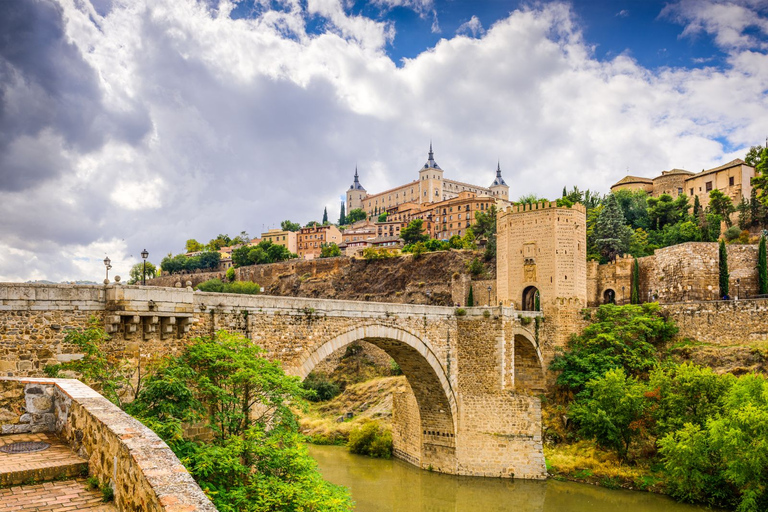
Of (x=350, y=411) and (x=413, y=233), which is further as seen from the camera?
(x=413, y=233)

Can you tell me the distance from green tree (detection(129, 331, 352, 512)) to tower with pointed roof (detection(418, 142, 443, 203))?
8565cm

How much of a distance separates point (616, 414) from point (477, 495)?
6159 mm

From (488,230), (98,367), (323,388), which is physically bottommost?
(323,388)

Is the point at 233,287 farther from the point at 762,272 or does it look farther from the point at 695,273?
the point at 762,272

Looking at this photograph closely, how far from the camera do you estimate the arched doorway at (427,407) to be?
61.8 ft

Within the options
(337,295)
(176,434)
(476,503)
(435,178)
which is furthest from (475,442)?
(435,178)

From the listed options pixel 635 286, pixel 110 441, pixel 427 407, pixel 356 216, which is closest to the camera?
pixel 110 441

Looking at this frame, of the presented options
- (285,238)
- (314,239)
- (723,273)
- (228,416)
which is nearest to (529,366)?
(723,273)

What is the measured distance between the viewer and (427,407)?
20.8 meters

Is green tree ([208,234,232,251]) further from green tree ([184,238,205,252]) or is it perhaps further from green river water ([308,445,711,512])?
green river water ([308,445,711,512])

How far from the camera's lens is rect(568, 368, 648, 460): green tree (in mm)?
19547

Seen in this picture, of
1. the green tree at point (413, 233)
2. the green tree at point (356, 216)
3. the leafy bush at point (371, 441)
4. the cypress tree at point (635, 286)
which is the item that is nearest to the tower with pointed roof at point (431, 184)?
the green tree at point (356, 216)

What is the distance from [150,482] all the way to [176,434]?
18.1 ft

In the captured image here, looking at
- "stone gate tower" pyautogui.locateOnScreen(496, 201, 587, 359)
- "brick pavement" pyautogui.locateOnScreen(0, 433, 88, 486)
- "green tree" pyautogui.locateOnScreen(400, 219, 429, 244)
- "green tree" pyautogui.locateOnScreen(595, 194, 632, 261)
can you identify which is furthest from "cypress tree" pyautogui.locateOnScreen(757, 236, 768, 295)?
"green tree" pyautogui.locateOnScreen(400, 219, 429, 244)
